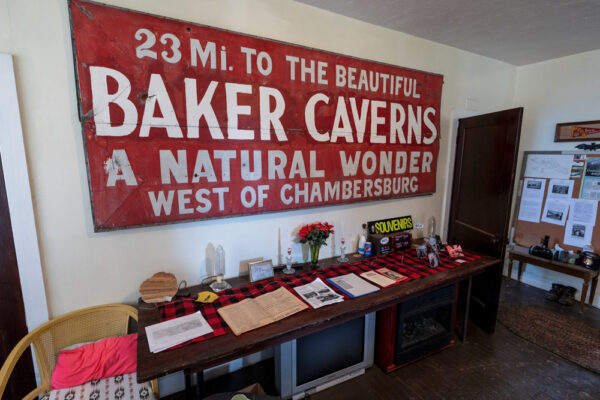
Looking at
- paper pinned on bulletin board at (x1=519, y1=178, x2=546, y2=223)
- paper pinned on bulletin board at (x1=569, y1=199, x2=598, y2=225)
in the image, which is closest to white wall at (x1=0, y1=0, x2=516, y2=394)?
paper pinned on bulletin board at (x1=519, y1=178, x2=546, y2=223)

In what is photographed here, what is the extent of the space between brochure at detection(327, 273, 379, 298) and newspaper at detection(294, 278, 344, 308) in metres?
0.08

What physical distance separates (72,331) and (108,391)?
0.46 meters

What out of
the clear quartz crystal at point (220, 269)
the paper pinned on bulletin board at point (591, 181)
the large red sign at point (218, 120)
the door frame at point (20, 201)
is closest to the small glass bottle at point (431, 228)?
the large red sign at point (218, 120)

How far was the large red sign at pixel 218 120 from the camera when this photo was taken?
1.50m

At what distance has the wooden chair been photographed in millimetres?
1415

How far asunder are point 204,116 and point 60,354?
1.54 metres

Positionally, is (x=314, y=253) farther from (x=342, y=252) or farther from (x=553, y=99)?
(x=553, y=99)

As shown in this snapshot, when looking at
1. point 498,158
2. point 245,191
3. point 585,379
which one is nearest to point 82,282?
point 245,191

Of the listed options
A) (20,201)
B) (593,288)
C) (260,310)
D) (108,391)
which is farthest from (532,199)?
(20,201)

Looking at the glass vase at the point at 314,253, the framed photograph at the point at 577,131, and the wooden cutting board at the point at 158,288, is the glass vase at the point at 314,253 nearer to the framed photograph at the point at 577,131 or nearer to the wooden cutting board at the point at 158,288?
the wooden cutting board at the point at 158,288

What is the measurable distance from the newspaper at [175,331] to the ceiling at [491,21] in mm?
2211

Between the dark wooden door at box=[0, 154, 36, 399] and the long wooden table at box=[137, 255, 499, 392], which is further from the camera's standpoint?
the dark wooden door at box=[0, 154, 36, 399]

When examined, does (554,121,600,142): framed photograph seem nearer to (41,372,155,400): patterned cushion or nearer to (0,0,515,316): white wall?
(0,0,515,316): white wall

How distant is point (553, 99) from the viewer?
3246mm
